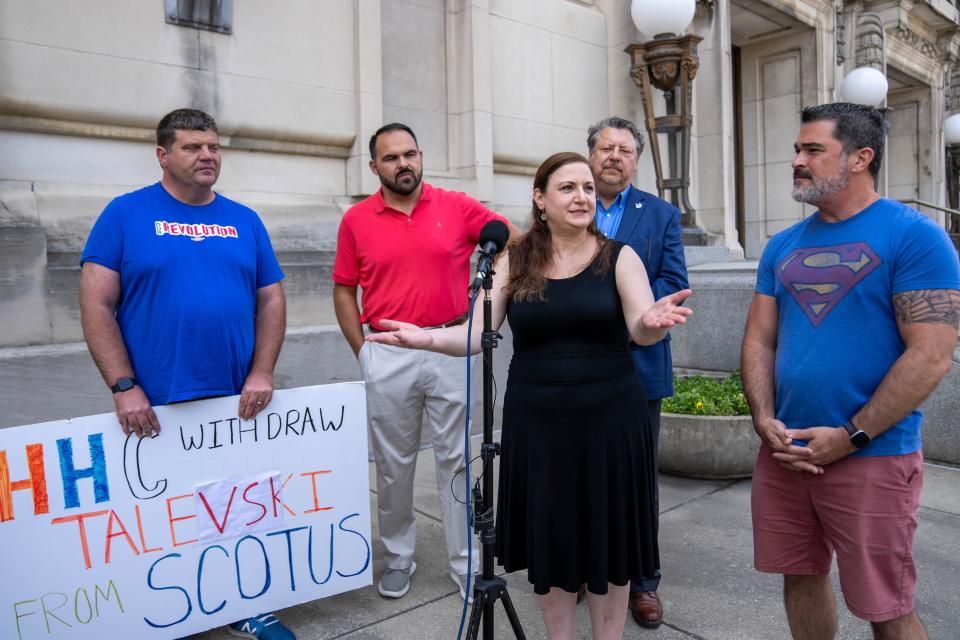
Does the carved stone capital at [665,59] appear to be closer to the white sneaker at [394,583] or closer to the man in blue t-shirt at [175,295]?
the man in blue t-shirt at [175,295]

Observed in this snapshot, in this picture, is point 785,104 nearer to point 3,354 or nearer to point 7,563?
point 3,354

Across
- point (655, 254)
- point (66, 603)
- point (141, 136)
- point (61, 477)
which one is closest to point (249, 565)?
point (66, 603)

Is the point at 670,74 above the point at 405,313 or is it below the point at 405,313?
above

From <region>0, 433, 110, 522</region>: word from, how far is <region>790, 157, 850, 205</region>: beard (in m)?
2.60

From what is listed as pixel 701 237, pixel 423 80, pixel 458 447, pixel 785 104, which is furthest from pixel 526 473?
pixel 785 104

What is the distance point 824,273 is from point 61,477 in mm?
2705

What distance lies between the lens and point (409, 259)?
11.6ft

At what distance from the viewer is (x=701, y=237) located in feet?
26.9

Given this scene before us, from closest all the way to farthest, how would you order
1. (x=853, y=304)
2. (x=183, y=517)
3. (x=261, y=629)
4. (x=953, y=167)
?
(x=853, y=304), (x=183, y=517), (x=261, y=629), (x=953, y=167)

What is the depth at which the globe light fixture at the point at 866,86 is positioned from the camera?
391 inches

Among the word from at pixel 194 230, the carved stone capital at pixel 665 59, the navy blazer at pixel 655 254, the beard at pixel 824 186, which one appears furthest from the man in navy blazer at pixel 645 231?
the carved stone capital at pixel 665 59

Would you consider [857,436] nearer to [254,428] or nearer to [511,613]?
[511,613]

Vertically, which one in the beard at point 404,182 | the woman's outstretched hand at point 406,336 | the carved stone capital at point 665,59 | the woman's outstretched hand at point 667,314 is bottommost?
the woman's outstretched hand at point 406,336

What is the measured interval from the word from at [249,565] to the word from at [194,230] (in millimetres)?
1239
